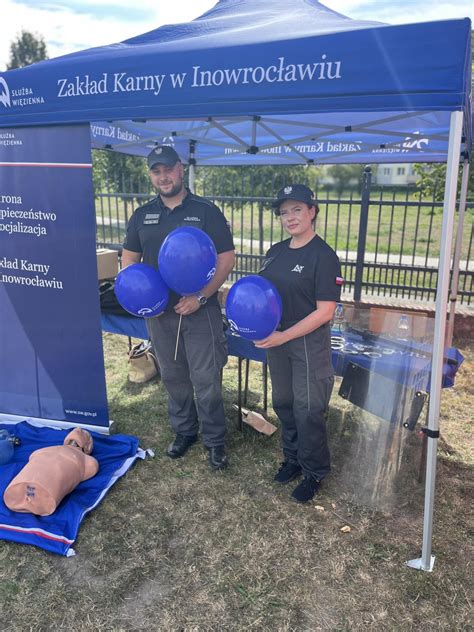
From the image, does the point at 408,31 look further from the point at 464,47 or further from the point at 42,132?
the point at 42,132

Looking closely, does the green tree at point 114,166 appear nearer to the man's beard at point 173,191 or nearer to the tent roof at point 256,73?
the tent roof at point 256,73

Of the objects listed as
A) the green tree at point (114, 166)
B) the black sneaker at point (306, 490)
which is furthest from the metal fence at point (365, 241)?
the black sneaker at point (306, 490)

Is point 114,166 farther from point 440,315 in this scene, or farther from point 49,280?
point 440,315

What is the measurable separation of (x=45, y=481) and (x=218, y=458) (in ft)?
3.49

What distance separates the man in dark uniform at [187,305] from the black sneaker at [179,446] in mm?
208

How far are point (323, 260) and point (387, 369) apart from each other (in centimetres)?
103

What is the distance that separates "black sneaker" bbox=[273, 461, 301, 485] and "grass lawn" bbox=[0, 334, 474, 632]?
65 millimetres

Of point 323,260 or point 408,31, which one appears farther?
point 323,260

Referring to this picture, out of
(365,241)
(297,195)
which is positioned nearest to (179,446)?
(297,195)

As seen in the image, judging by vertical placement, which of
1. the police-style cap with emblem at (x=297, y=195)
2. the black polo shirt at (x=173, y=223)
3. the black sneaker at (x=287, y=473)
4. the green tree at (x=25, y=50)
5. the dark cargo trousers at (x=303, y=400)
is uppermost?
the green tree at (x=25, y=50)

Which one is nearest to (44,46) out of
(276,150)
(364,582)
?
(276,150)

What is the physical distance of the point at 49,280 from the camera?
323cm

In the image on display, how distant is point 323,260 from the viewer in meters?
2.40

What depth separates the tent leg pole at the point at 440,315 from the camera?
1.99 m
